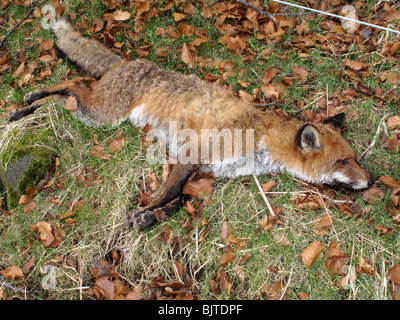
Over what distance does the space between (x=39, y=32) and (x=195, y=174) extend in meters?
3.95

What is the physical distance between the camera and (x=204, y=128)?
4.12m

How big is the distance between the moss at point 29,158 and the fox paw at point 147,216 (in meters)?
1.45

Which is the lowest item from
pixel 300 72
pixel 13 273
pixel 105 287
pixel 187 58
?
pixel 105 287

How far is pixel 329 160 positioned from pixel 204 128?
1.61 metres

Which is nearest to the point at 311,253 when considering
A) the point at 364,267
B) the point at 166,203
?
the point at 364,267

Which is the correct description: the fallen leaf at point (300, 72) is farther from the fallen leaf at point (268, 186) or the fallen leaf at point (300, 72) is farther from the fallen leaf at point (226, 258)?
the fallen leaf at point (226, 258)

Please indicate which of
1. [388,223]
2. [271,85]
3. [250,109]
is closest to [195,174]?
[250,109]

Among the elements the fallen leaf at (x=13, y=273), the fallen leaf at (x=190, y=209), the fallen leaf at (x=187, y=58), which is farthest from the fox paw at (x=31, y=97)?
the fallen leaf at (x=190, y=209)

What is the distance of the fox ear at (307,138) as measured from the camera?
3835 mm

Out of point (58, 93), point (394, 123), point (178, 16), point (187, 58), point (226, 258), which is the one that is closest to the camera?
point (226, 258)

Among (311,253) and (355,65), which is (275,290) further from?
(355,65)

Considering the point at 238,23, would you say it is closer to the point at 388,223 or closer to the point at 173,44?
the point at 173,44

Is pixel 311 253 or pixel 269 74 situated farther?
pixel 269 74

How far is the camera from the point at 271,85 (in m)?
4.89
